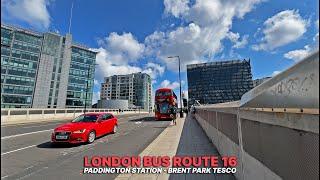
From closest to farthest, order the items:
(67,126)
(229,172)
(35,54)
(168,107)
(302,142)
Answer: (302,142)
(229,172)
(67,126)
(168,107)
(35,54)

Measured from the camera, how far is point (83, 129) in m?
10.9

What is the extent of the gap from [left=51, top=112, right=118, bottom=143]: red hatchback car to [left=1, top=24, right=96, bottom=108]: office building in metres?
58.1

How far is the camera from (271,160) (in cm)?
304

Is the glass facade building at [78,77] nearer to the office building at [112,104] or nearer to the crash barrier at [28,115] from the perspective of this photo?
the office building at [112,104]

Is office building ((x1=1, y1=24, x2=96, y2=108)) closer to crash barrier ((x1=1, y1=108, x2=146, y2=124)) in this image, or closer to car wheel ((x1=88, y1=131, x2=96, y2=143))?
crash barrier ((x1=1, y1=108, x2=146, y2=124))

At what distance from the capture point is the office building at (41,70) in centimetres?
7250

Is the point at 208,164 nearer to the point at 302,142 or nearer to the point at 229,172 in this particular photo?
the point at 229,172

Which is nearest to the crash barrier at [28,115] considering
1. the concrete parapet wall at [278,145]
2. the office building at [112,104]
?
the concrete parapet wall at [278,145]

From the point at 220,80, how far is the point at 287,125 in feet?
188

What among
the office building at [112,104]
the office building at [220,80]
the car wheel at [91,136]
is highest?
the office building at [220,80]

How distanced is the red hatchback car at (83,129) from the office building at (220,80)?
1532 inches

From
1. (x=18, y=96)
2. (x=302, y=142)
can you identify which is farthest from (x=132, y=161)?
(x=18, y=96)

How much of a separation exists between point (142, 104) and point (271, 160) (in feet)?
449

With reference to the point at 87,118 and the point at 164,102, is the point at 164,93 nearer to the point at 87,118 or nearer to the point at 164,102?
the point at 164,102
